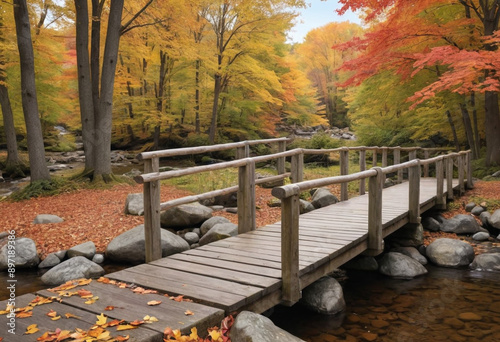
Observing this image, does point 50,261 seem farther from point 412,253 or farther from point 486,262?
point 486,262

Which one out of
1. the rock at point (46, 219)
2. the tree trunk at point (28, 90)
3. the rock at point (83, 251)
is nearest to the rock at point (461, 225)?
the rock at point (83, 251)

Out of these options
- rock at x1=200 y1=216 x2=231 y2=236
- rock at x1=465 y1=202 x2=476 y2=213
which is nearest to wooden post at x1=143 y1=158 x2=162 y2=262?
rock at x1=200 y1=216 x2=231 y2=236

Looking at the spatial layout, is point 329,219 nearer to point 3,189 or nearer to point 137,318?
point 137,318

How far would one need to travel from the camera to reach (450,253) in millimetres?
6328

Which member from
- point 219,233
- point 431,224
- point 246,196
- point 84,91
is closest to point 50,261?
point 219,233

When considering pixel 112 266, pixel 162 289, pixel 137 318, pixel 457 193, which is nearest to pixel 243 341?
pixel 137 318

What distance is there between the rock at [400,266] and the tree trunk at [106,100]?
25.9 feet

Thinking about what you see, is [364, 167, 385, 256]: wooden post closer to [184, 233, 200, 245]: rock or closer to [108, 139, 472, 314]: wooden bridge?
[108, 139, 472, 314]: wooden bridge

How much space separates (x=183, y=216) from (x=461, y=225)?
5621 millimetres

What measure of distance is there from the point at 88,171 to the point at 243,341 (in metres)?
9.57

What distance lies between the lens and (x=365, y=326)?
4211mm

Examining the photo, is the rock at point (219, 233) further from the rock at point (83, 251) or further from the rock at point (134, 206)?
the rock at point (134, 206)

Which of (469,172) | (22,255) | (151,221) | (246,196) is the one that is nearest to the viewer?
(151,221)

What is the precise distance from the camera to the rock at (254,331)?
9.12 ft
